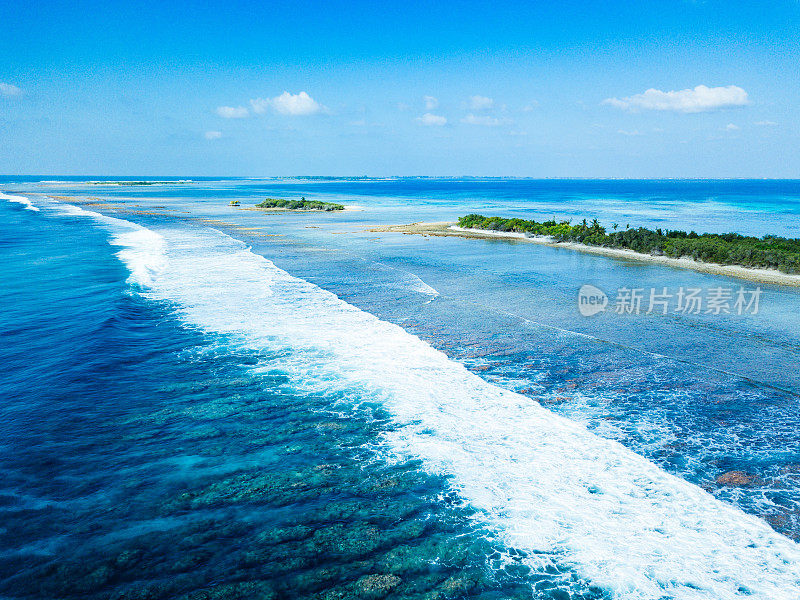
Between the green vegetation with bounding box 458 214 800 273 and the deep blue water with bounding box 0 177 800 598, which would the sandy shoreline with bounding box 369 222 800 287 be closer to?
the green vegetation with bounding box 458 214 800 273

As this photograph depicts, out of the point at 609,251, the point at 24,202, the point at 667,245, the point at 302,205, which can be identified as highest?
the point at 302,205

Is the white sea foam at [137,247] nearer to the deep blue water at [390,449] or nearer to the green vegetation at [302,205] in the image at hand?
the deep blue water at [390,449]

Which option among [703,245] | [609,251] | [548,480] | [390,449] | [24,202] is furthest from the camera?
[24,202]

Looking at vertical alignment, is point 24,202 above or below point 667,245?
below

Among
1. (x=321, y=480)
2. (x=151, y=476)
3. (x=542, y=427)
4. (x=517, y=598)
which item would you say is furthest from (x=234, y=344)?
(x=517, y=598)

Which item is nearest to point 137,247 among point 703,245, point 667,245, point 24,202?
point 667,245

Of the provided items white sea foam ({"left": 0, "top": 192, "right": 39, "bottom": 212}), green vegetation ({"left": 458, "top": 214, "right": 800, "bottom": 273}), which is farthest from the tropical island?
white sea foam ({"left": 0, "top": 192, "right": 39, "bottom": 212})

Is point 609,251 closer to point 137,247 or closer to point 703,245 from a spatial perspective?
point 703,245
